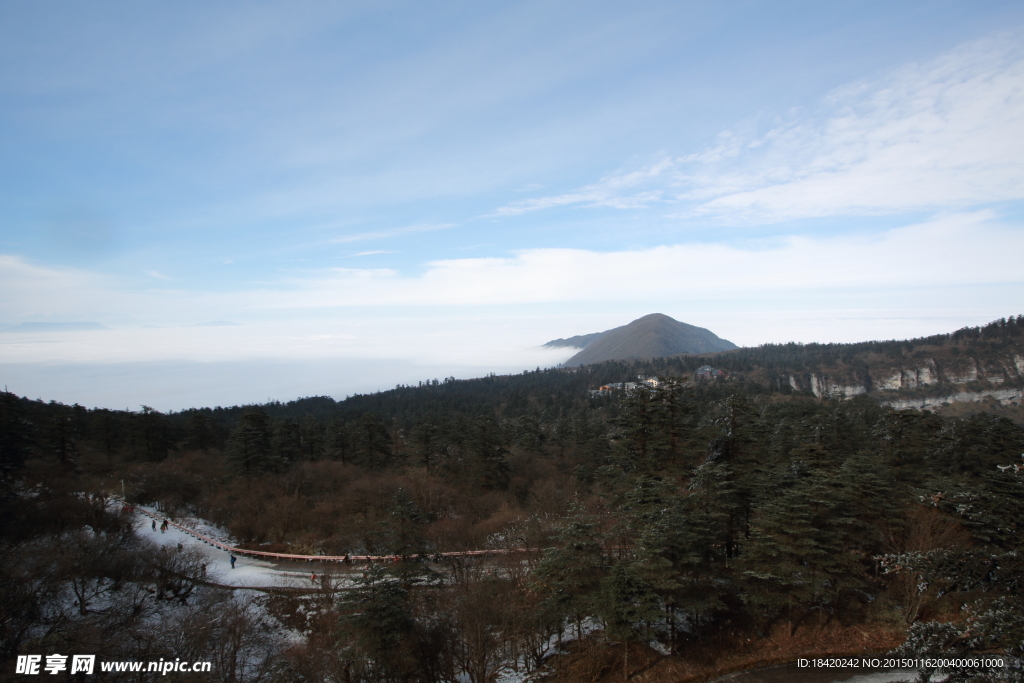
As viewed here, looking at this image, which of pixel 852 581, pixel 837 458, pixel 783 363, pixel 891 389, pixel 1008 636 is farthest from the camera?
pixel 783 363

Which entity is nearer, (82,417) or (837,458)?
(837,458)

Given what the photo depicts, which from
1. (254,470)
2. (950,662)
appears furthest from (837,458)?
(254,470)

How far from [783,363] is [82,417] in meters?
220

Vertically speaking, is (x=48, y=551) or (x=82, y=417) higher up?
(x=82, y=417)

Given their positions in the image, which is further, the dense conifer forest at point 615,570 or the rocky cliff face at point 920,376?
the rocky cliff face at point 920,376

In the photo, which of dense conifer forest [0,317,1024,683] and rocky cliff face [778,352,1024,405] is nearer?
dense conifer forest [0,317,1024,683]

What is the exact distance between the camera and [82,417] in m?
61.8

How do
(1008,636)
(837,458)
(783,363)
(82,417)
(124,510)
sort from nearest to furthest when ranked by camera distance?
1. (1008,636)
2. (837,458)
3. (124,510)
4. (82,417)
5. (783,363)

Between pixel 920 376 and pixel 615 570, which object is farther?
pixel 920 376

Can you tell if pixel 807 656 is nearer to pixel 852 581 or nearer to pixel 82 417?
pixel 852 581

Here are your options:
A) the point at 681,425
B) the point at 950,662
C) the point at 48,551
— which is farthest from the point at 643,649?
the point at 48,551

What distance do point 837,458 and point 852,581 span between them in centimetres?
1358

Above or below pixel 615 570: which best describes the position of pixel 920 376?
below

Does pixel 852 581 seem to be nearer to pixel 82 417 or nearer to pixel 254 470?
pixel 254 470
